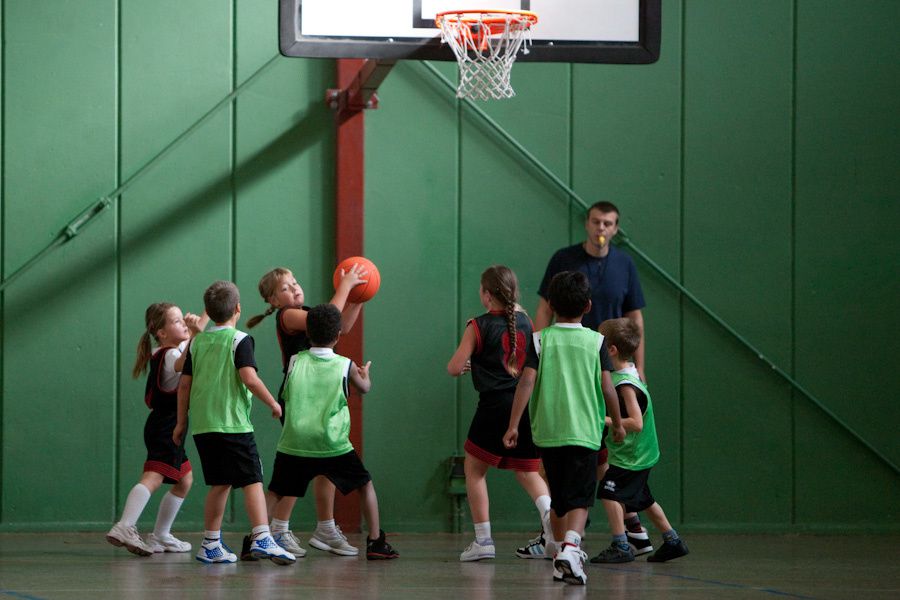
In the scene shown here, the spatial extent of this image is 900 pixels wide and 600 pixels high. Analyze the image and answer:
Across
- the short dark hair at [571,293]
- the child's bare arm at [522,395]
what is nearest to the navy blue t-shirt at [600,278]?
the short dark hair at [571,293]

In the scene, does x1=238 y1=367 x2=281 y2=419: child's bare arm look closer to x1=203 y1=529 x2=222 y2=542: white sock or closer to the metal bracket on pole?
x1=203 y1=529 x2=222 y2=542: white sock

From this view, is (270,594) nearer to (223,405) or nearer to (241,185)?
(223,405)

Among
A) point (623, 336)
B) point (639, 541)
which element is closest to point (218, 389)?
point (623, 336)

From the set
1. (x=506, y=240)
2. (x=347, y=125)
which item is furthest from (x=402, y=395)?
(x=347, y=125)

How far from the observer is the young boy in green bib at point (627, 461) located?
5.68m

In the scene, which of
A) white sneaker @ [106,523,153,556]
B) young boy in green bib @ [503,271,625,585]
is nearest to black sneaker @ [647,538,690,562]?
young boy in green bib @ [503,271,625,585]

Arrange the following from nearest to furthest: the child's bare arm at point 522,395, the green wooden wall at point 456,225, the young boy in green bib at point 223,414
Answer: the child's bare arm at point 522,395 < the young boy in green bib at point 223,414 < the green wooden wall at point 456,225

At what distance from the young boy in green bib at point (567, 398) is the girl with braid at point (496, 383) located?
0.57 meters

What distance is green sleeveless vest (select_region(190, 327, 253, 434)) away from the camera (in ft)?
18.4

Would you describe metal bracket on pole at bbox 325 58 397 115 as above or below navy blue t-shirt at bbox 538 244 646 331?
above

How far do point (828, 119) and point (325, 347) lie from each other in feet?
12.9

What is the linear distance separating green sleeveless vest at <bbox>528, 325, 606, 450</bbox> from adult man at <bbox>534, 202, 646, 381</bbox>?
1668 millimetres

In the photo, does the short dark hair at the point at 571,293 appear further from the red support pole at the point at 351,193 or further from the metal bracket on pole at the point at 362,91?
the red support pole at the point at 351,193

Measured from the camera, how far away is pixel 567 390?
529cm
